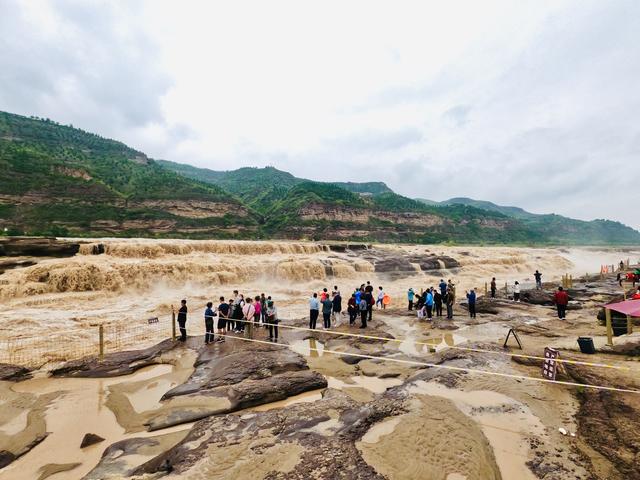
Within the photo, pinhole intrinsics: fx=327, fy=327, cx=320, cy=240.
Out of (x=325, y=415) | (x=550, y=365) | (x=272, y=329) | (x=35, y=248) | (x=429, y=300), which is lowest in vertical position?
(x=325, y=415)

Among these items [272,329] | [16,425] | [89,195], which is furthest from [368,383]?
[89,195]

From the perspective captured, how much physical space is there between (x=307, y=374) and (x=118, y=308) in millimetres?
15621

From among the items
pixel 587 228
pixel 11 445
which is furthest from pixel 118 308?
pixel 587 228

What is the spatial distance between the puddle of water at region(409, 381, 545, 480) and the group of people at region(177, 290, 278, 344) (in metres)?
5.82

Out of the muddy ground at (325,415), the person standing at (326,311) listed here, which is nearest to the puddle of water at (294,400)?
the muddy ground at (325,415)

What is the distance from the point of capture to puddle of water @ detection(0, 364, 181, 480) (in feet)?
17.3

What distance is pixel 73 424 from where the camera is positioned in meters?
6.55

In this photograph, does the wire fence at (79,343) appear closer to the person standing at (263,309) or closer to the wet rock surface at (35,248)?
the person standing at (263,309)

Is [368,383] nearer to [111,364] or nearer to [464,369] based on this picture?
[464,369]

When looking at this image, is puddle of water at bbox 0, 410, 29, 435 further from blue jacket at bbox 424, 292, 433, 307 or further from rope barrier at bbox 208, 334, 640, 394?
blue jacket at bbox 424, 292, 433, 307

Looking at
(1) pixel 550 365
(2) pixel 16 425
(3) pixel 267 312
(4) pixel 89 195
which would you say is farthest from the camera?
(4) pixel 89 195

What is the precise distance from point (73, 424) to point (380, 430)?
6067 mm

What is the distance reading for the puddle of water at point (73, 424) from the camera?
5.26 m

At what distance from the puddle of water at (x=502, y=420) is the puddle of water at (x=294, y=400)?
7.00 feet
